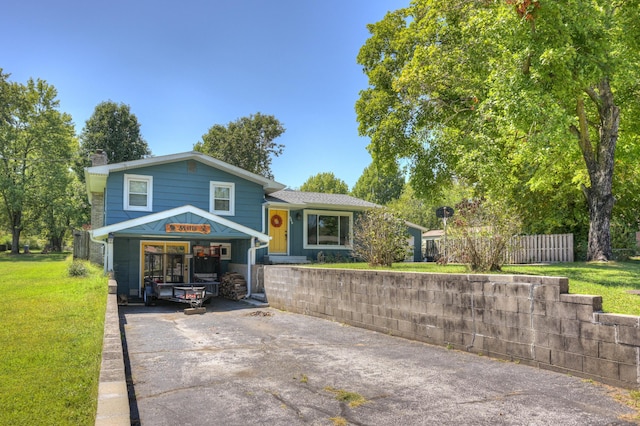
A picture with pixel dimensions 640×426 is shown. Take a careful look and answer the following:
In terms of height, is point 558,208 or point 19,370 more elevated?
point 558,208

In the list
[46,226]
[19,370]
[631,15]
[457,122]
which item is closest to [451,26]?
[457,122]

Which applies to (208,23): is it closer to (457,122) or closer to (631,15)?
(457,122)

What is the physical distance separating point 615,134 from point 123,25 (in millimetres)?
16786

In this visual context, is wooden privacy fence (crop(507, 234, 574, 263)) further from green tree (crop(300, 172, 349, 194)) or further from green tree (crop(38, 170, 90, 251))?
green tree (crop(300, 172, 349, 194))

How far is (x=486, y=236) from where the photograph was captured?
30.7 feet

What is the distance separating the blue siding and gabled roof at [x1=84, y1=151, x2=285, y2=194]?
0.22m

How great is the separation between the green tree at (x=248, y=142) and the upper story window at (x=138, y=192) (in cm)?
2859

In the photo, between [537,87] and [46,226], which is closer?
[537,87]

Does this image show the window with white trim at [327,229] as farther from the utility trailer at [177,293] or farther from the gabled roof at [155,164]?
the utility trailer at [177,293]

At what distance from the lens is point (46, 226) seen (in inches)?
1636

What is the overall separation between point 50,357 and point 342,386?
3653 millimetres

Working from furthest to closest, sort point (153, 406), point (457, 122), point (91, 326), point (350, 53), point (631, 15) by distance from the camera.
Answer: point (350, 53), point (457, 122), point (631, 15), point (91, 326), point (153, 406)

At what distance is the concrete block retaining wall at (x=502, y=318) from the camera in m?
5.23

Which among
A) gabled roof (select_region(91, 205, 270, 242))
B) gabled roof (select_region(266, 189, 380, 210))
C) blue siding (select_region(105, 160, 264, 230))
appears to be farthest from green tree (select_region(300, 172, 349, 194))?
gabled roof (select_region(91, 205, 270, 242))
